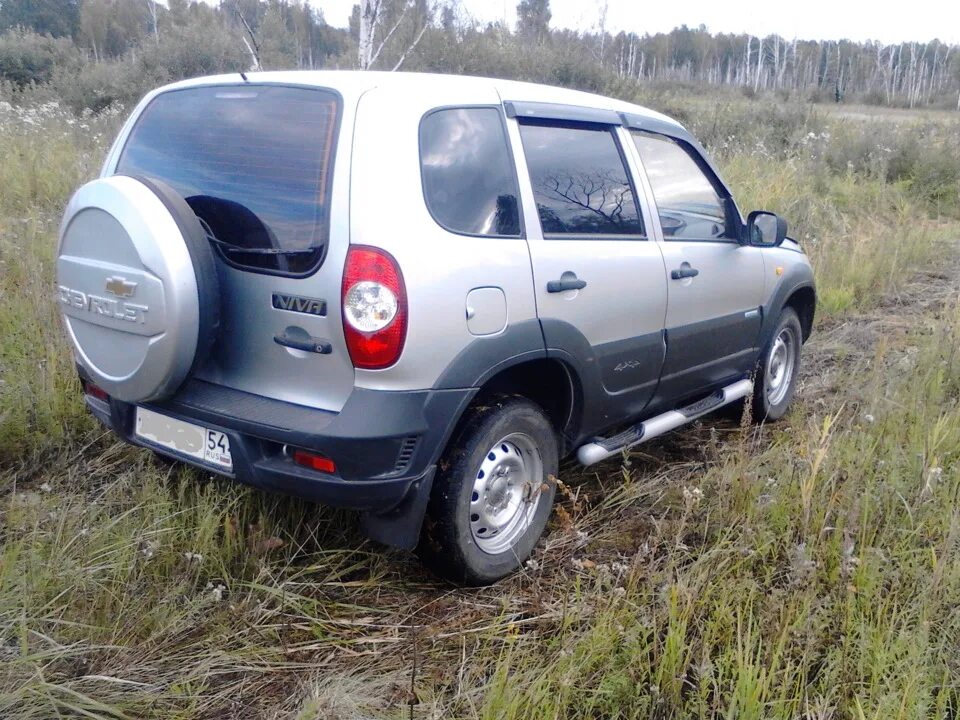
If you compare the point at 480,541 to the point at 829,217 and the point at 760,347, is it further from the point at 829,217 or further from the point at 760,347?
the point at 829,217

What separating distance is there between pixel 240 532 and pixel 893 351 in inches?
190

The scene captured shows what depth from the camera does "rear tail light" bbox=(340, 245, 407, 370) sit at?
2.28m

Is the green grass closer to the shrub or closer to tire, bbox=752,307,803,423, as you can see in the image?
tire, bbox=752,307,803,423

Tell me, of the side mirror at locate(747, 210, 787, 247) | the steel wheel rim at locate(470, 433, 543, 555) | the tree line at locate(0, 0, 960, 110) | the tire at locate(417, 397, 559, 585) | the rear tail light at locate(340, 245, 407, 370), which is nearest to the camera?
the rear tail light at locate(340, 245, 407, 370)

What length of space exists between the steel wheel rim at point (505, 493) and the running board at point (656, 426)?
304 millimetres

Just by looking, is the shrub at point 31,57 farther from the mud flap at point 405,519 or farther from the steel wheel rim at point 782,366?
the mud flap at point 405,519

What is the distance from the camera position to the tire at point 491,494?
2629 mm

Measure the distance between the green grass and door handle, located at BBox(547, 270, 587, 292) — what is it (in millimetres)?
777

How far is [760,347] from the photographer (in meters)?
4.31

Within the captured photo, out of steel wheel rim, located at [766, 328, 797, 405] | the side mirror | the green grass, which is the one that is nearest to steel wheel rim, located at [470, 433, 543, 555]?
the green grass

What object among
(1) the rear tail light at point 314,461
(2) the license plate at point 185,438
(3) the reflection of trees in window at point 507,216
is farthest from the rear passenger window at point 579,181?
(2) the license plate at point 185,438

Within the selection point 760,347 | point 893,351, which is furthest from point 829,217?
point 760,347

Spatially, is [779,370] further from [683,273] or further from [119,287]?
[119,287]

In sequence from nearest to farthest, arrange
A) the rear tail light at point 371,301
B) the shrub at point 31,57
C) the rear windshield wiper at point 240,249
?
the rear tail light at point 371,301 < the rear windshield wiper at point 240,249 < the shrub at point 31,57
